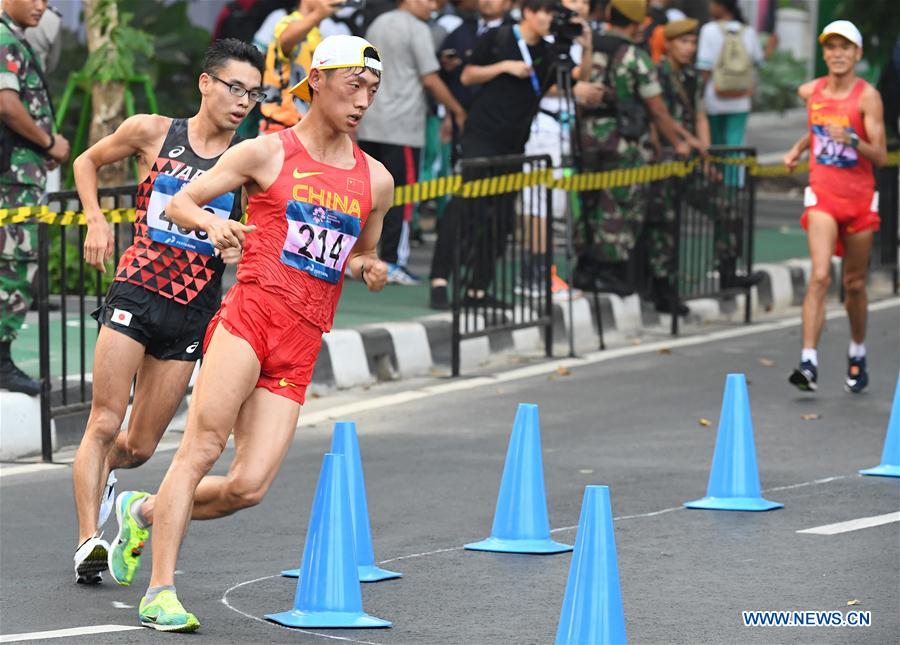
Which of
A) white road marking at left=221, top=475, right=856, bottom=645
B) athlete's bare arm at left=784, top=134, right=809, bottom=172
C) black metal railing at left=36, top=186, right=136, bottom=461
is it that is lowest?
white road marking at left=221, top=475, right=856, bottom=645

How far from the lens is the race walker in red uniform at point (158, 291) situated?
7551 millimetres

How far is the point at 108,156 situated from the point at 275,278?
1374 mm

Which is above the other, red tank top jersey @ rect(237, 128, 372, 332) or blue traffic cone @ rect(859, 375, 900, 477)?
red tank top jersey @ rect(237, 128, 372, 332)

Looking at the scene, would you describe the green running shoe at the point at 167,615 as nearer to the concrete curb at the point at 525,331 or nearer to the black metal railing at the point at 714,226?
the concrete curb at the point at 525,331

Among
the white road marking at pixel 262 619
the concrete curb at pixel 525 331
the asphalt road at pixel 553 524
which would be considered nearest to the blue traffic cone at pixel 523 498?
the asphalt road at pixel 553 524

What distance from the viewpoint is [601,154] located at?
15281 mm

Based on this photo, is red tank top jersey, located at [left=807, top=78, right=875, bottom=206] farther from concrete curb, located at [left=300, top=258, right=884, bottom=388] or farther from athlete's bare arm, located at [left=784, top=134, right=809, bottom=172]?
concrete curb, located at [left=300, top=258, right=884, bottom=388]

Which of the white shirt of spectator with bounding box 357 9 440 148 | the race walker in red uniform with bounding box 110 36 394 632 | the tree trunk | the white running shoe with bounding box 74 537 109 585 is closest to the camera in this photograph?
Result: the race walker in red uniform with bounding box 110 36 394 632

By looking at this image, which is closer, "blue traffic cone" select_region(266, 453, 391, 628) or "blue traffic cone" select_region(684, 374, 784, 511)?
"blue traffic cone" select_region(266, 453, 391, 628)

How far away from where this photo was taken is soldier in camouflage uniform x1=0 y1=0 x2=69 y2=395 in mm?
9992

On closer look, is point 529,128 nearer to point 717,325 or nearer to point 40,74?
point 717,325

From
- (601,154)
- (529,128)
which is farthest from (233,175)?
(601,154)

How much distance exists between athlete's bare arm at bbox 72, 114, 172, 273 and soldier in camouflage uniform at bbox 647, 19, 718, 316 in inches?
310

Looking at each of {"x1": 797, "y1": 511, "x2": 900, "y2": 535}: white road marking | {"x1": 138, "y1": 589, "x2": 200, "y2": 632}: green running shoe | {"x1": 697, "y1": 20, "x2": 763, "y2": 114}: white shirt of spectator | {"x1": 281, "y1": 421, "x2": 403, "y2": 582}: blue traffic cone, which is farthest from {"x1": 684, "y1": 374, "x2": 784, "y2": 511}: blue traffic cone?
{"x1": 697, "y1": 20, "x2": 763, "y2": 114}: white shirt of spectator
